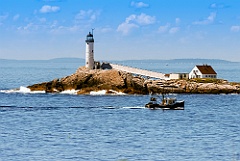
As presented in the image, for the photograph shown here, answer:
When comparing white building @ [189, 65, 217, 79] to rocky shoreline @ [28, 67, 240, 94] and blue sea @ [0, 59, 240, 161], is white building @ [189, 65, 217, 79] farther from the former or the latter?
blue sea @ [0, 59, 240, 161]

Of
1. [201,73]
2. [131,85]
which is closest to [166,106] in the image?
[131,85]

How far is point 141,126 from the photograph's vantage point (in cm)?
7425

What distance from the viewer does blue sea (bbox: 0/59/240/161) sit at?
54.3 m

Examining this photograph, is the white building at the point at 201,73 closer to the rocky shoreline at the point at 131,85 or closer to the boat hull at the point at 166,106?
the rocky shoreline at the point at 131,85

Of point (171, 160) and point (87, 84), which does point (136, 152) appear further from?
point (87, 84)

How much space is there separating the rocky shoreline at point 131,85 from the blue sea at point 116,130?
8434 millimetres

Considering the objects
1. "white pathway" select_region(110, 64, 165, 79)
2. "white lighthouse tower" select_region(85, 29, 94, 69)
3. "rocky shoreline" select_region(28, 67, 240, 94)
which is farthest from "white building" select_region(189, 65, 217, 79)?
"white lighthouse tower" select_region(85, 29, 94, 69)

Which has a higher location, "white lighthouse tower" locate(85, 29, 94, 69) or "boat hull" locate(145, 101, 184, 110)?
"white lighthouse tower" locate(85, 29, 94, 69)

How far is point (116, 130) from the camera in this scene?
70.2 metres

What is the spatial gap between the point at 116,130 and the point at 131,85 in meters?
52.4

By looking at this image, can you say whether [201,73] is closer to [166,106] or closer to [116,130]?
[166,106]

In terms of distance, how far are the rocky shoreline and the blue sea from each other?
332 inches

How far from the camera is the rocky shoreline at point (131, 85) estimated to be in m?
121

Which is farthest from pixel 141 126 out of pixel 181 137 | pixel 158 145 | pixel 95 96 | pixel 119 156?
pixel 95 96
